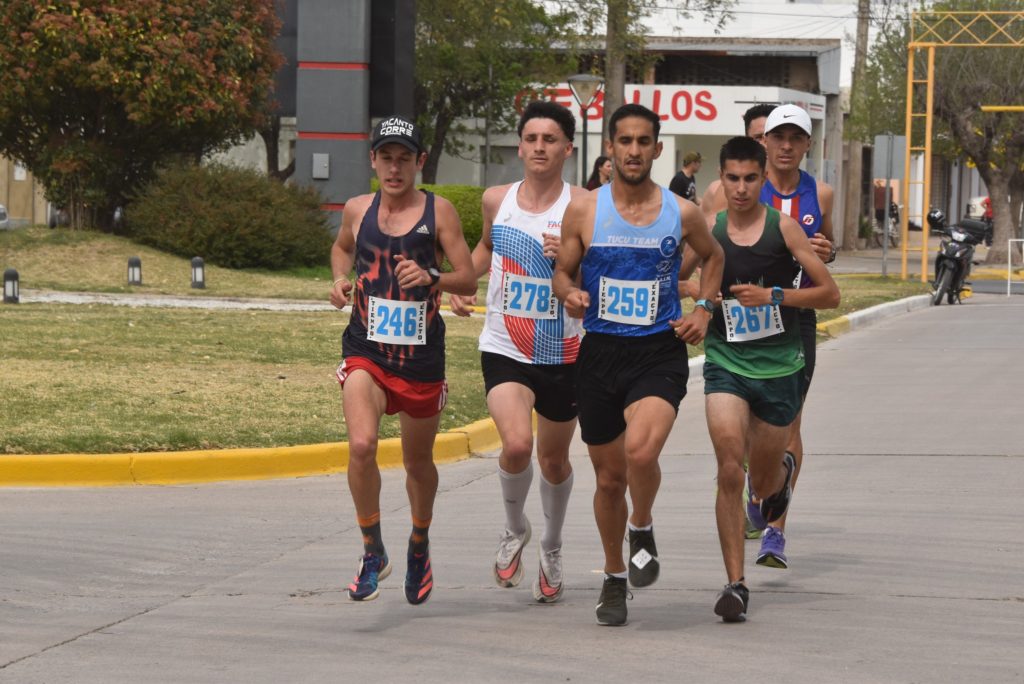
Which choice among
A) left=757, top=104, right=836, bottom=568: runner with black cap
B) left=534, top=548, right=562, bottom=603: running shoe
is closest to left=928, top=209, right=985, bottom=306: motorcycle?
left=757, top=104, right=836, bottom=568: runner with black cap

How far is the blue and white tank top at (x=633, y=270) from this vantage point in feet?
22.6

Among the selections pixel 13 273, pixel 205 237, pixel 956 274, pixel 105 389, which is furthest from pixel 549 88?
pixel 105 389

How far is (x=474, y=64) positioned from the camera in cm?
4431

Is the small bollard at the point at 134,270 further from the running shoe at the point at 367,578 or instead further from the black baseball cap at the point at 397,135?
the running shoe at the point at 367,578

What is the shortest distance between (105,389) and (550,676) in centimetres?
721

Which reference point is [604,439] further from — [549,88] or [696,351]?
[549,88]

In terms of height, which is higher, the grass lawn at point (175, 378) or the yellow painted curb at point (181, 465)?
the grass lawn at point (175, 378)

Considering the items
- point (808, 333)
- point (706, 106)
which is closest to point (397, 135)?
point (808, 333)

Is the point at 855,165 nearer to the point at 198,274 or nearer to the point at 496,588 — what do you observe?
the point at 198,274

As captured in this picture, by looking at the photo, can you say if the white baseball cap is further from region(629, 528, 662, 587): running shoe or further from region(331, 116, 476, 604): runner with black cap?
region(629, 528, 662, 587): running shoe

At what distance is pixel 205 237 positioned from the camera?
25734 millimetres

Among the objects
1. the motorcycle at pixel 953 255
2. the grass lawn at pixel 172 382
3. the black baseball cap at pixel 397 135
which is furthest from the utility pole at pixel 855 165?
the black baseball cap at pixel 397 135

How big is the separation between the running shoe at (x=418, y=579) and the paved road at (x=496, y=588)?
7cm

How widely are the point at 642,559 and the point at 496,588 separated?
3.17ft
